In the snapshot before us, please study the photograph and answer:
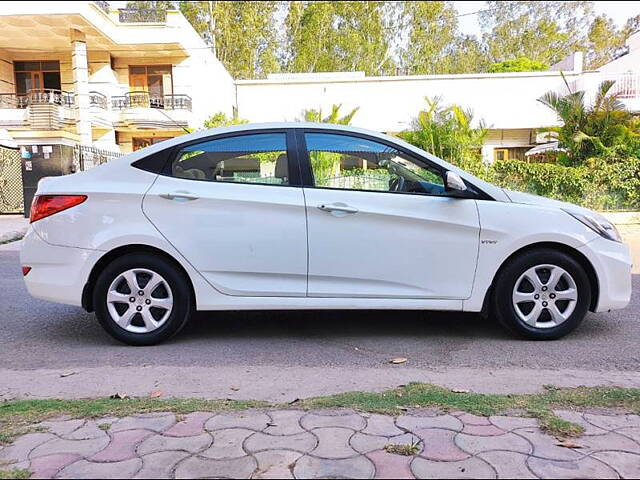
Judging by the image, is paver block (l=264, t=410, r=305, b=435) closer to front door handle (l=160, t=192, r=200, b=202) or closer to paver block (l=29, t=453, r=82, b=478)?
paver block (l=29, t=453, r=82, b=478)

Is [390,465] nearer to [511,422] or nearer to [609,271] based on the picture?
[511,422]

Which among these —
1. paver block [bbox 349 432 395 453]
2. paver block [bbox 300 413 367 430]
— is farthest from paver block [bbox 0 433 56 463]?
paver block [bbox 349 432 395 453]

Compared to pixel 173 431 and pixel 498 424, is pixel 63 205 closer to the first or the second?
pixel 173 431

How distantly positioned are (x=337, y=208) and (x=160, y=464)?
7.68ft

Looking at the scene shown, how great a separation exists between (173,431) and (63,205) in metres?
2.36

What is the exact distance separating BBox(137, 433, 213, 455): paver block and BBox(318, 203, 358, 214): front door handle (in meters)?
2.05

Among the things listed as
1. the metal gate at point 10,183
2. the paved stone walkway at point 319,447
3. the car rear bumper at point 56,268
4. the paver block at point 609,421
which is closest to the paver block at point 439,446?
the paved stone walkway at point 319,447

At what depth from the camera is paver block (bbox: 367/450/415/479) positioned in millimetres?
2166

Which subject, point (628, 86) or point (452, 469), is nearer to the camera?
point (452, 469)

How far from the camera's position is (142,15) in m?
27.0

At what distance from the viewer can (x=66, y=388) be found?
334 cm

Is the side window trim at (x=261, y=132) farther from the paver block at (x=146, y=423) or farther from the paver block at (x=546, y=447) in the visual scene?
Answer: the paver block at (x=546, y=447)

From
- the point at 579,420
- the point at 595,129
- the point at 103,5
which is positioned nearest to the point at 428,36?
the point at 103,5

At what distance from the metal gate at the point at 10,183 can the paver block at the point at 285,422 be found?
57.9 feet
